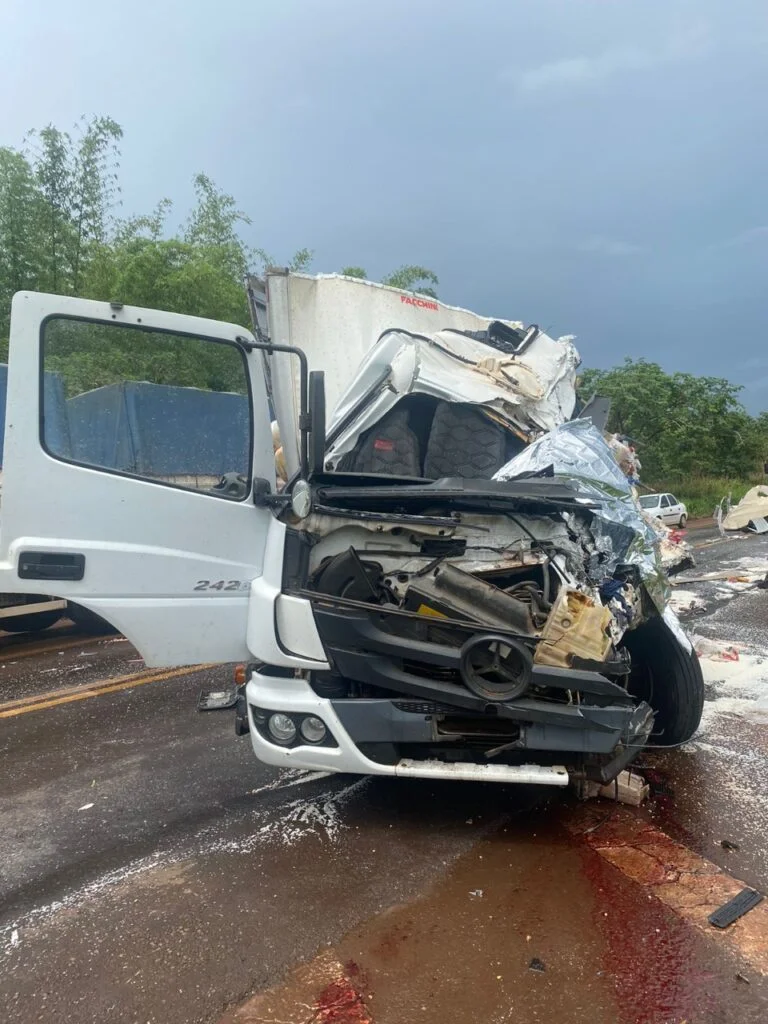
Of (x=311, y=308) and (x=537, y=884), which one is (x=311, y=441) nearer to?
(x=311, y=308)

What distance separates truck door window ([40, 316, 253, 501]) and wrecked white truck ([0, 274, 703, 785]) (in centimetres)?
2

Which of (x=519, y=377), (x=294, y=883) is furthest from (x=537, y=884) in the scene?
(x=519, y=377)

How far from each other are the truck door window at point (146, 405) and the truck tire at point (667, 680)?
101 inches

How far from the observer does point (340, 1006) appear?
2.35 metres

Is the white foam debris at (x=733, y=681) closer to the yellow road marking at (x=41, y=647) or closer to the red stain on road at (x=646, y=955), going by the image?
the red stain on road at (x=646, y=955)

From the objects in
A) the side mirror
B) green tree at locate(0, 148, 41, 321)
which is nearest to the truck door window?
the side mirror

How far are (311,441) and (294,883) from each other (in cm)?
191

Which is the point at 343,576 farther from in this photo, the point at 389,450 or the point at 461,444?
the point at 461,444

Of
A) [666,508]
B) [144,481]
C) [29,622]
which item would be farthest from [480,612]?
[666,508]

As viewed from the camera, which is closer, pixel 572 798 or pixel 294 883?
pixel 294 883

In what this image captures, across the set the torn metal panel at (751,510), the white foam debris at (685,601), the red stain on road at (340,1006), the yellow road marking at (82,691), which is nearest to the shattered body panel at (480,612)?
the red stain on road at (340,1006)

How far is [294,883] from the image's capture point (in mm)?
3045

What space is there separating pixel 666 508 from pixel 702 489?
8.23 m

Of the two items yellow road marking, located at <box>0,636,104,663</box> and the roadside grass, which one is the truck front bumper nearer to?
yellow road marking, located at <box>0,636,104,663</box>
